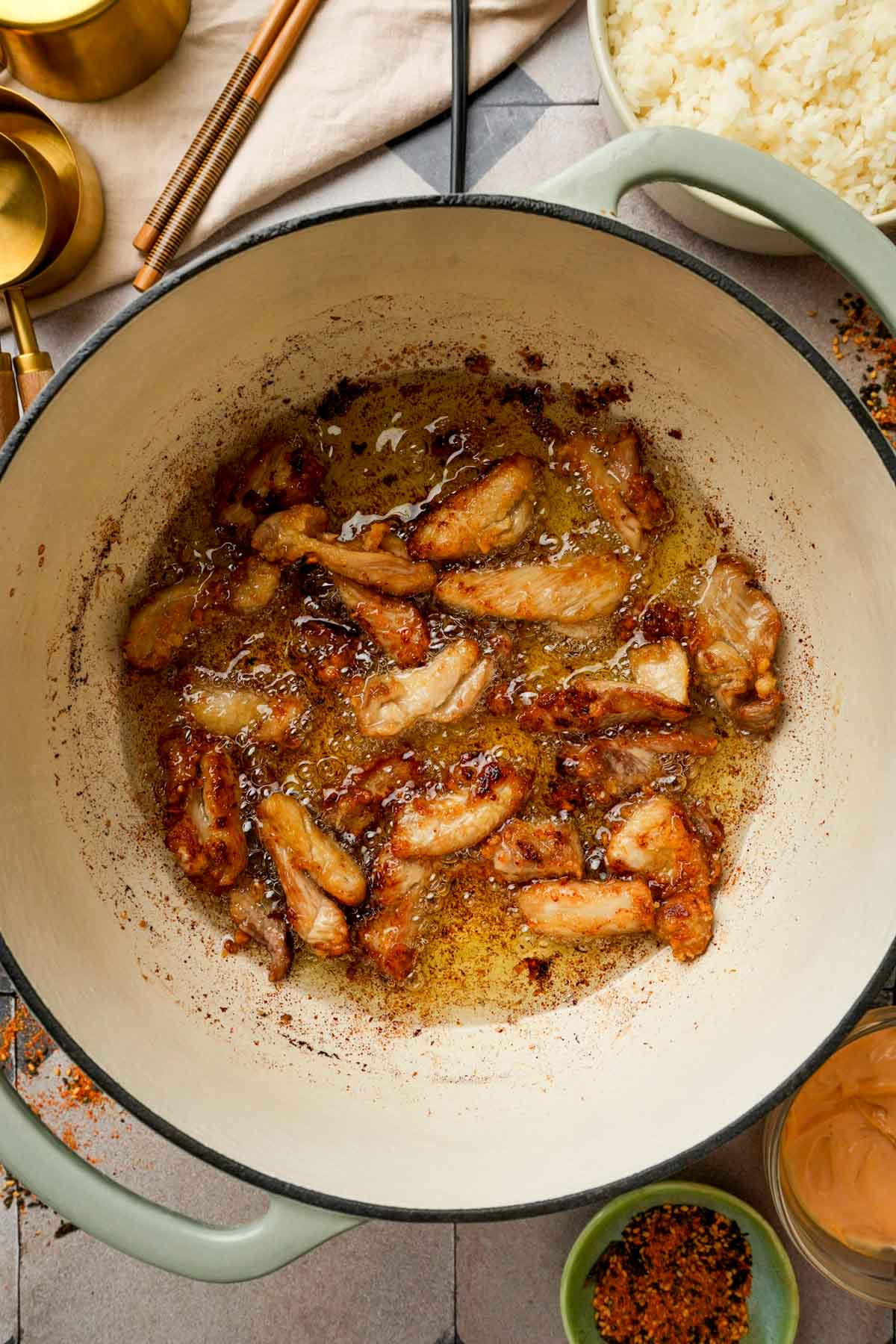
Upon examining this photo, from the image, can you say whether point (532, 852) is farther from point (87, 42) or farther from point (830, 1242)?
point (87, 42)

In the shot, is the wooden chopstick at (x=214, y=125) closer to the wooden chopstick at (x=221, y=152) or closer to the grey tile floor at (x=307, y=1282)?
the wooden chopstick at (x=221, y=152)

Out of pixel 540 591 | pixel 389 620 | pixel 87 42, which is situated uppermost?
pixel 87 42

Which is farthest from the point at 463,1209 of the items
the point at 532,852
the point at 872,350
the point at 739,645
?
the point at 872,350

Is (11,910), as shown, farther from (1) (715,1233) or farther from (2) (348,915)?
(1) (715,1233)

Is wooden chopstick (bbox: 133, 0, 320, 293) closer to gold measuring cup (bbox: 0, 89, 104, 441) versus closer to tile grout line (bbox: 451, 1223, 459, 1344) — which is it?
gold measuring cup (bbox: 0, 89, 104, 441)

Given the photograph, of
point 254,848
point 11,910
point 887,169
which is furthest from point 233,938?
point 887,169

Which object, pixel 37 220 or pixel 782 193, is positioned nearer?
pixel 782 193

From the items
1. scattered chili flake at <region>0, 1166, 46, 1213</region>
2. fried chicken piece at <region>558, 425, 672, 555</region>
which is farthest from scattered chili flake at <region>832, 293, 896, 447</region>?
scattered chili flake at <region>0, 1166, 46, 1213</region>
